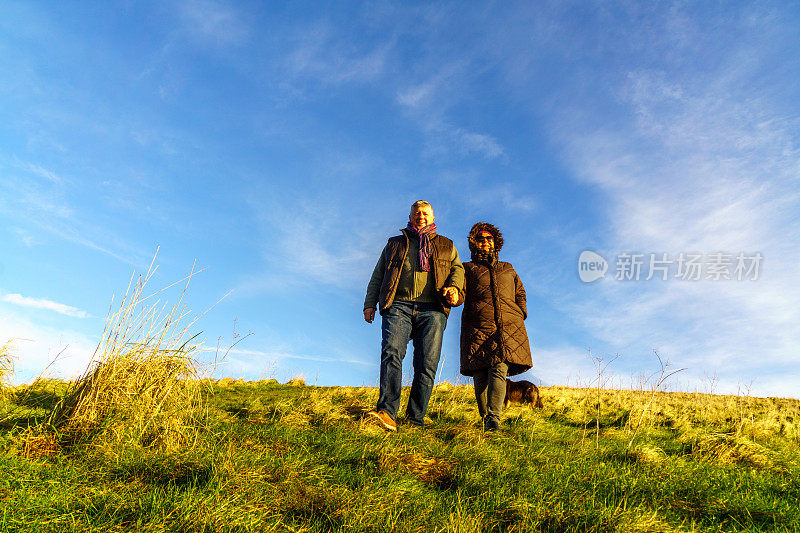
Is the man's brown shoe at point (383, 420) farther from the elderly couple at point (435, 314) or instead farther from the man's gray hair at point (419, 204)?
the man's gray hair at point (419, 204)

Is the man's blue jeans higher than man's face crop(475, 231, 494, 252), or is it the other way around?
man's face crop(475, 231, 494, 252)

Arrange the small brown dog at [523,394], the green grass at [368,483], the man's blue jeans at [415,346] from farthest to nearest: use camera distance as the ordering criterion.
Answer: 1. the small brown dog at [523,394]
2. the man's blue jeans at [415,346]
3. the green grass at [368,483]

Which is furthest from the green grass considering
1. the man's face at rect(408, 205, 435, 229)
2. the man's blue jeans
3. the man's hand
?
the man's face at rect(408, 205, 435, 229)

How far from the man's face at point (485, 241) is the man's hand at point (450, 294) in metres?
0.82

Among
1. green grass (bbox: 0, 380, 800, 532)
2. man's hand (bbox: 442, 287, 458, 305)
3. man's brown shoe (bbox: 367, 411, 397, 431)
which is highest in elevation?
man's hand (bbox: 442, 287, 458, 305)

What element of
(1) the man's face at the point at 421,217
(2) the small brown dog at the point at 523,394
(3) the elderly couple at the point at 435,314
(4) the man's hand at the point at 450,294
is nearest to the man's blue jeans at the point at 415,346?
(3) the elderly couple at the point at 435,314

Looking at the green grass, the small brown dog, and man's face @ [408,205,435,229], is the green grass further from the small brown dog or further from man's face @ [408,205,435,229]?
the small brown dog

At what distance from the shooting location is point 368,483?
10.1 feet

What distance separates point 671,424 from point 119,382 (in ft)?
22.3

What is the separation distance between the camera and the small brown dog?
8.03 metres

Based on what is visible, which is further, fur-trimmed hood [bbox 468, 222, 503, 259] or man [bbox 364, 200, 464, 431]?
fur-trimmed hood [bbox 468, 222, 503, 259]

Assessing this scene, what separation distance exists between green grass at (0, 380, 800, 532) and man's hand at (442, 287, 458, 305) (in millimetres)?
1200

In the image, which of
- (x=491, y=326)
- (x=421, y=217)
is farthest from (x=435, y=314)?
(x=421, y=217)

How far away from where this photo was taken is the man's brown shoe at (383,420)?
14.4 feet
